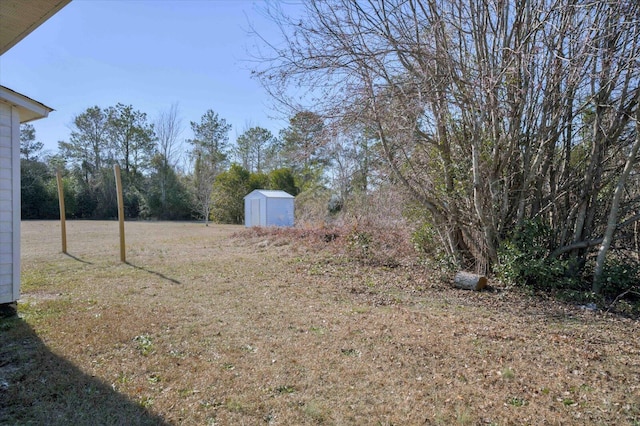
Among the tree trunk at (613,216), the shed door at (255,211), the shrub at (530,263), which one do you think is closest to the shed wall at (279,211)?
the shed door at (255,211)

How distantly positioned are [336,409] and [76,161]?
36.1 meters

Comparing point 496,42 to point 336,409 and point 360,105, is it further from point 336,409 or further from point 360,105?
point 336,409

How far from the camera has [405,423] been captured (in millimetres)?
2148

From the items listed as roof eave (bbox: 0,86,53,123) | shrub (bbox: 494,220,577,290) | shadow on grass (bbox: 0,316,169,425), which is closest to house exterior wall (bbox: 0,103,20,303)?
roof eave (bbox: 0,86,53,123)

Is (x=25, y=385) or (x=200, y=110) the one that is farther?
(x=200, y=110)

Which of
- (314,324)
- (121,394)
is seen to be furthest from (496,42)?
(121,394)

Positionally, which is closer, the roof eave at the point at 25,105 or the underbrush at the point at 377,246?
the roof eave at the point at 25,105

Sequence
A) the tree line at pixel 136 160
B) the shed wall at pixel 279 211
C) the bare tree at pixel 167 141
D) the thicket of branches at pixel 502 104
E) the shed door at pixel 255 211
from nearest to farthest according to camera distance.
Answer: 1. the thicket of branches at pixel 502 104
2. the shed wall at pixel 279 211
3. the shed door at pixel 255 211
4. the tree line at pixel 136 160
5. the bare tree at pixel 167 141

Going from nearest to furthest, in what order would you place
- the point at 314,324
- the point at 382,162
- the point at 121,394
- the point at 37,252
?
the point at 121,394 < the point at 314,324 < the point at 382,162 < the point at 37,252

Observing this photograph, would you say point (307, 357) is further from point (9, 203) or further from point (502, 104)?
point (502, 104)

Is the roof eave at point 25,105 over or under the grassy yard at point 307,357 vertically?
over

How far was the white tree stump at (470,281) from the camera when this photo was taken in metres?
5.57

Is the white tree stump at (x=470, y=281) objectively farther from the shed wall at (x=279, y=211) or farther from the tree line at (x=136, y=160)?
the tree line at (x=136, y=160)

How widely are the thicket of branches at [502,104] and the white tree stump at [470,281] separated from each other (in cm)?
Result: 38
